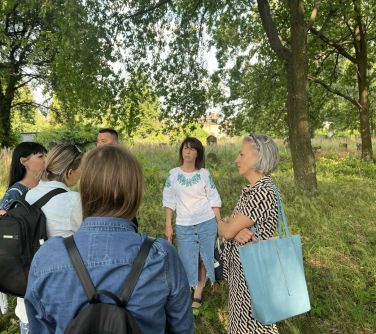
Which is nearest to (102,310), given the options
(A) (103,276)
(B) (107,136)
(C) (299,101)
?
(A) (103,276)

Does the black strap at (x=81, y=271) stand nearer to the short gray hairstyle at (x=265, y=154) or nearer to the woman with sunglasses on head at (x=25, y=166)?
the short gray hairstyle at (x=265, y=154)

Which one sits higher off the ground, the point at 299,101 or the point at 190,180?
the point at 299,101

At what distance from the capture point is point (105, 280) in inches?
55.6

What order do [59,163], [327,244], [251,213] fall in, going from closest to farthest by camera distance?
[59,163], [251,213], [327,244]

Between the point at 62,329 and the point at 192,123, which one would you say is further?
the point at 192,123

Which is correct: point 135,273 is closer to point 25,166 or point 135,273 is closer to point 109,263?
point 109,263

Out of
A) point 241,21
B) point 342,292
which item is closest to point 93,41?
point 241,21

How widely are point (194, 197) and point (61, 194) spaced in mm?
2282

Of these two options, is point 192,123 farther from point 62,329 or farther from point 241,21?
point 62,329

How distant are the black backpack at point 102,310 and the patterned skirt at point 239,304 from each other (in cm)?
159

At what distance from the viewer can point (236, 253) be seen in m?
2.94

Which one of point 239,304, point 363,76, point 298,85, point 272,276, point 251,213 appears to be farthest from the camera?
point 363,76

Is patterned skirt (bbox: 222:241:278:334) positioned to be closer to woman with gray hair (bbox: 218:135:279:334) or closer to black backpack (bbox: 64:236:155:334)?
woman with gray hair (bbox: 218:135:279:334)

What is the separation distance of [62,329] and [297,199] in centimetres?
743
